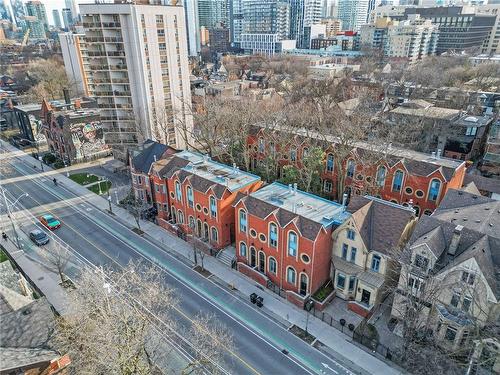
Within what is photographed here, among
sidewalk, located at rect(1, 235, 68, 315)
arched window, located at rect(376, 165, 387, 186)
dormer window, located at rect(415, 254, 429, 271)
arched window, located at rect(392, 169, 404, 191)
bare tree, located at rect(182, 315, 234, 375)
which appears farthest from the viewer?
arched window, located at rect(376, 165, 387, 186)

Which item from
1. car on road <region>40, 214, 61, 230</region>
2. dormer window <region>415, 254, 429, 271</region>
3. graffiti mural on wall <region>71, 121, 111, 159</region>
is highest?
dormer window <region>415, 254, 429, 271</region>

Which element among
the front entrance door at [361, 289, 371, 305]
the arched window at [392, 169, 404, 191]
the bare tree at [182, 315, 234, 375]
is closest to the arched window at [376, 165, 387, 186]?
the arched window at [392, 169, 404, 191]

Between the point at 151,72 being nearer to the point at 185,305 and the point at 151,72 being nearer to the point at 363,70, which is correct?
the point at 185,305

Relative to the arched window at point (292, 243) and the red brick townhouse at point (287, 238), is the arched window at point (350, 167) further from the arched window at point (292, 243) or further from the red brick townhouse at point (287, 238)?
the arched window at point (292, 243)

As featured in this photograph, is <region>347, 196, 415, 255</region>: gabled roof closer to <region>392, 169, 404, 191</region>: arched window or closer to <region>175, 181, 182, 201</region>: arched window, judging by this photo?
<region>392, 169, 404, 191</region>: arched window

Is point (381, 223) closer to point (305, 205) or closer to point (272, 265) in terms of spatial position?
point (305, 205)
